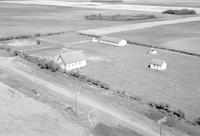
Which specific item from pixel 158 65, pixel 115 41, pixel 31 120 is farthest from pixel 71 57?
pixel 115 41

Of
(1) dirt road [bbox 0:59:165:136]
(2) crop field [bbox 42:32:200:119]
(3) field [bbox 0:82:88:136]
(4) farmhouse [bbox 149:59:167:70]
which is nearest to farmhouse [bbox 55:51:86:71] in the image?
(2) crop field [bbox 42:32:200:119]

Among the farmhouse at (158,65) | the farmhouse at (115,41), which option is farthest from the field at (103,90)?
the farmhouse at (115,41)

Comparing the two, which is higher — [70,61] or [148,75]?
[70,61]

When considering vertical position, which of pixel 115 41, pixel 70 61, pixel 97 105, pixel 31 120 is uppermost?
pixel 115 41

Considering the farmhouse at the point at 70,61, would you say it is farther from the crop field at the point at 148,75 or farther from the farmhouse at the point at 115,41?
the farmhouse at the point at 115,41

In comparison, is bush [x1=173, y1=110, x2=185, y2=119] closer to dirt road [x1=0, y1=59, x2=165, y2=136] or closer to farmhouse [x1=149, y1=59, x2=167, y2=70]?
dirt road [x1=0, y1=59, x2=165, y2=136]

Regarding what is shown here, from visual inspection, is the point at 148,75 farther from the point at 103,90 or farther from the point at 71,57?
the point at 71,57
